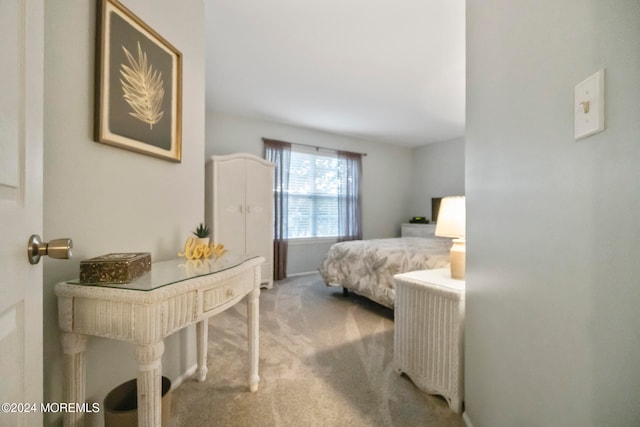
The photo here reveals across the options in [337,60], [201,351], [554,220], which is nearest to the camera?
[554,220]

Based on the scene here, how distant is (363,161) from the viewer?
17.4ft

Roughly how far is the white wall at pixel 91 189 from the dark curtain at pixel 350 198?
11.6ft

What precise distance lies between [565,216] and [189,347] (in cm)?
197

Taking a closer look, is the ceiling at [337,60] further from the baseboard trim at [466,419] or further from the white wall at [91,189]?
the baseboard trim at [466,419]

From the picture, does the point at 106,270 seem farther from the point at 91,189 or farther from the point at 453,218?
the point at 453,218

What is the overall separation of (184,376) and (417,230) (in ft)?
15.1

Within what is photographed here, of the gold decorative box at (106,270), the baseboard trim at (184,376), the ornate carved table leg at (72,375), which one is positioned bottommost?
the baseboard trim at (184,376)

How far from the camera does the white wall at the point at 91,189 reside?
984 millimetres

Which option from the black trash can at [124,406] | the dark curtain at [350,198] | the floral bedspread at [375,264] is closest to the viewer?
the black trash can at [124,406]

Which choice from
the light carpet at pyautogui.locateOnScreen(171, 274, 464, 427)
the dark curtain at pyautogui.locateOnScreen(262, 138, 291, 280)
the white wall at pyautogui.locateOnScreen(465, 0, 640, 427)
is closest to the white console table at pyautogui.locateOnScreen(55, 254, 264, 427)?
the light carpet at pyautogui.locateOnScreen(171, 274, 464, 427)

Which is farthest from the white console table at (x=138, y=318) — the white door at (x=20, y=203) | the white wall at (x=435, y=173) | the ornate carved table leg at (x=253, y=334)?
the white wall at (x=435, y=173)

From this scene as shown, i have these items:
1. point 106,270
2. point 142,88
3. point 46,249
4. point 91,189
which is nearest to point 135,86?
point 142,88

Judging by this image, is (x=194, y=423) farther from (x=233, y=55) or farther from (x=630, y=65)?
(x=233, y=55)

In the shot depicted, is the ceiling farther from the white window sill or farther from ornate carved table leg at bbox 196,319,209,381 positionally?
ornate carved table leg at bbox 196,319,209,381
